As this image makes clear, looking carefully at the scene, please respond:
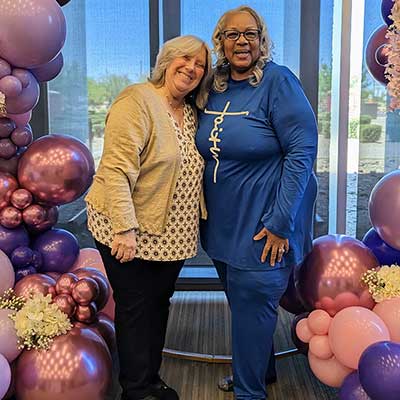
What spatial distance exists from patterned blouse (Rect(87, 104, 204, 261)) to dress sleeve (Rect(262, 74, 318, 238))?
29 cm

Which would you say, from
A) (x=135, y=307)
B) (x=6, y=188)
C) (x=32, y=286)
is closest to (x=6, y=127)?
(x=6, y=188)

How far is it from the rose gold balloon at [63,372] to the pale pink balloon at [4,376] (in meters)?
0.07

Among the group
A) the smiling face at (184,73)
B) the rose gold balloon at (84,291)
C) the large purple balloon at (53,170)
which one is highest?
the smiling face at (184,73)

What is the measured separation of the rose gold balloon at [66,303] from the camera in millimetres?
2104

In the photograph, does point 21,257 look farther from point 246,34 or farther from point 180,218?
point 246,34

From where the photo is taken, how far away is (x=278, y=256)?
2.00 metres

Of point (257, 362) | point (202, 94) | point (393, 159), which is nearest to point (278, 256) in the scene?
point (257, 362)

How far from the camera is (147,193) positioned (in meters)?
1.96

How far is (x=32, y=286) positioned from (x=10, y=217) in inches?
10.6

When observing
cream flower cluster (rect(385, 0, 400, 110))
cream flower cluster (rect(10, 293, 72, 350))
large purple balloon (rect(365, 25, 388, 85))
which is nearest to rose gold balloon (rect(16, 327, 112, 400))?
cream flower cluster (rect(10, 293, 72, 350))

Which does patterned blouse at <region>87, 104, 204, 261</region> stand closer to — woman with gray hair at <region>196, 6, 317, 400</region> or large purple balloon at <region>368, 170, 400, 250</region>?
woman with gray hair at <region>196, 6, 317, 400</region>

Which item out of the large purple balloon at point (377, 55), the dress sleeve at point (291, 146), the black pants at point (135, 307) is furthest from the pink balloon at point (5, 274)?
the large purple balloon at point (377, 55)

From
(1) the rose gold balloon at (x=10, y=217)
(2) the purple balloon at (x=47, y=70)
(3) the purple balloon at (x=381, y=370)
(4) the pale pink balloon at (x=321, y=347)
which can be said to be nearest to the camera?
(3) the purple balloon at (x=381, y=370)

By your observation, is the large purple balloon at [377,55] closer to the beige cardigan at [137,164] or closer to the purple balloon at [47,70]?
the beige cardigan at [137,164]
